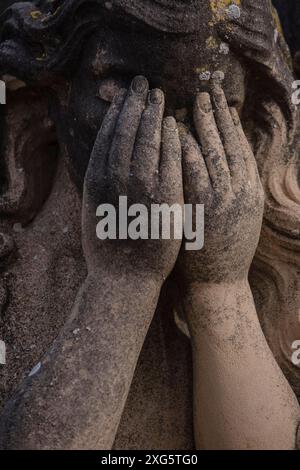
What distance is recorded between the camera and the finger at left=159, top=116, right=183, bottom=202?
1.50 metres

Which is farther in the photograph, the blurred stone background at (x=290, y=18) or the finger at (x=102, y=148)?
the blurred stone background at (x=290, y=18)

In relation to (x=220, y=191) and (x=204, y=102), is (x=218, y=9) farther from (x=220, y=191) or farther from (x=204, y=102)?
(x=220, y=191)

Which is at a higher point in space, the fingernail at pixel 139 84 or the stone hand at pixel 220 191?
the fingernail at pixel 139 84

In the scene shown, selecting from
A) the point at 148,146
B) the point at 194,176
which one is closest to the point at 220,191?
the point at 194,176

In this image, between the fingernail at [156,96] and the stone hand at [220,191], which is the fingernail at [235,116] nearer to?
the stone hand at [220,191]

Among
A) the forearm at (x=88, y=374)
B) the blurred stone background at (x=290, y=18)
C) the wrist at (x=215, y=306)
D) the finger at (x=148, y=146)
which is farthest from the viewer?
the blurred stone background at (x=290, y=18)

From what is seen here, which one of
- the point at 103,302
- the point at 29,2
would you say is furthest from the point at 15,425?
the point at 29,2

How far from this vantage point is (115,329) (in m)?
1.48

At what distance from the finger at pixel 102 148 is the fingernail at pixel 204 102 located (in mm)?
181

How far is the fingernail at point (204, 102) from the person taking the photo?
162cm

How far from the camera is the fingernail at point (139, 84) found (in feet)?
5.26

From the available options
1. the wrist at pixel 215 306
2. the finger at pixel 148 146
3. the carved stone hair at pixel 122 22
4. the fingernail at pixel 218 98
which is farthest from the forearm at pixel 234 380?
the carved stone hair at pixel 122 22

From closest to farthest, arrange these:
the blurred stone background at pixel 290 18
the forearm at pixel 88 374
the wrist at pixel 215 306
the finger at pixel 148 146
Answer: the forearm at pixel 88 374, the finger at pixel 148 146, the wrist at pixel 215 306, the blurred stone background at pixel 290 18

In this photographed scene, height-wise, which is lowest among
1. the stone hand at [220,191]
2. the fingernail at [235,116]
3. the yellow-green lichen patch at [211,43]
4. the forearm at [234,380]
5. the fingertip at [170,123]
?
the forearm at [234,380]
